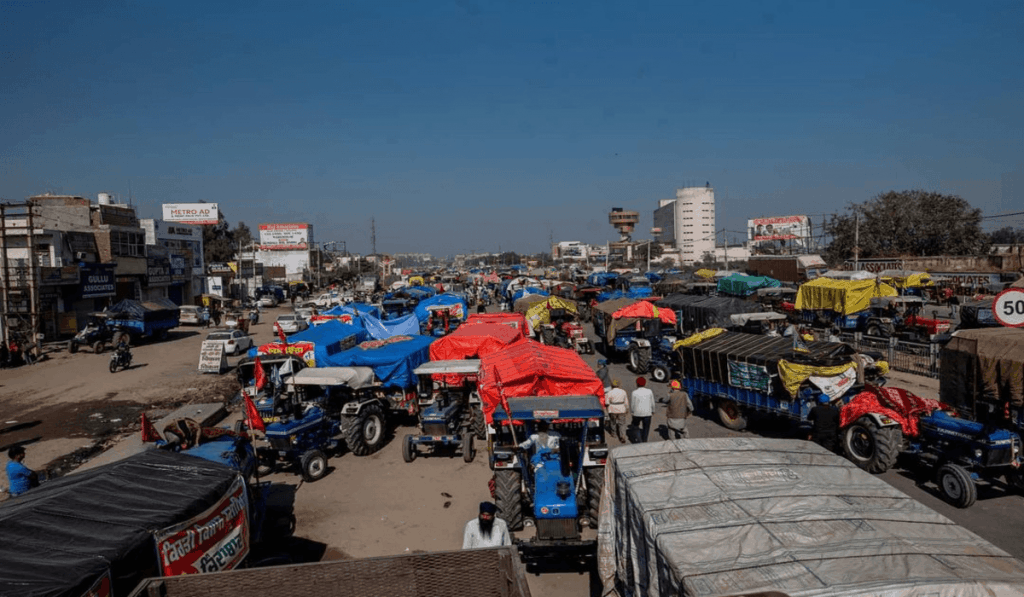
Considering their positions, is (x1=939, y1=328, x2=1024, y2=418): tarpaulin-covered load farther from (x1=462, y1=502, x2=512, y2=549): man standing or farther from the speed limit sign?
(x1=462, y1=502, x2=512, y2=549): man standing

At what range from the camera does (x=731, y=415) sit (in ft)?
44.0

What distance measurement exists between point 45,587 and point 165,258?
4567 centimetres

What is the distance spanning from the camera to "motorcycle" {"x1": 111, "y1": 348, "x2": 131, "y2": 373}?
2344cm

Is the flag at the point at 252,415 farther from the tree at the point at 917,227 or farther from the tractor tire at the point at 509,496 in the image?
the tree at the point at 917,227

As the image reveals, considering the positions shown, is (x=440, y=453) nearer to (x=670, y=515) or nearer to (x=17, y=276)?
(x=670, y=515)

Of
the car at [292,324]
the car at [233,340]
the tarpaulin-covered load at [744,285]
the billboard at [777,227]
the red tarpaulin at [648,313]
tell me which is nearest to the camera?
the red tarpaulin at [648,313]

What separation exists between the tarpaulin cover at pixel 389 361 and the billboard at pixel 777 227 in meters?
84.1

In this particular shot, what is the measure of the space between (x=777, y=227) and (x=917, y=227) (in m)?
41.1

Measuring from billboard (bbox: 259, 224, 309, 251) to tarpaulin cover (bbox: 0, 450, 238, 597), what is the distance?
299 ft

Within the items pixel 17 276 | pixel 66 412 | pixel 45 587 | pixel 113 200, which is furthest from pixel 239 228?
pixel 45 587

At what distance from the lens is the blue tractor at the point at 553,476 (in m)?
7.25

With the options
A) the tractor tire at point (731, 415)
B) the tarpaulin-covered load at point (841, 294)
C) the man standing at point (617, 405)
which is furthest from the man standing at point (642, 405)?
the tarpaulin-covered load at point (841, 294)

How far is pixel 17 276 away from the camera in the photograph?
29.5m

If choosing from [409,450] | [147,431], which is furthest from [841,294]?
[147,431]
